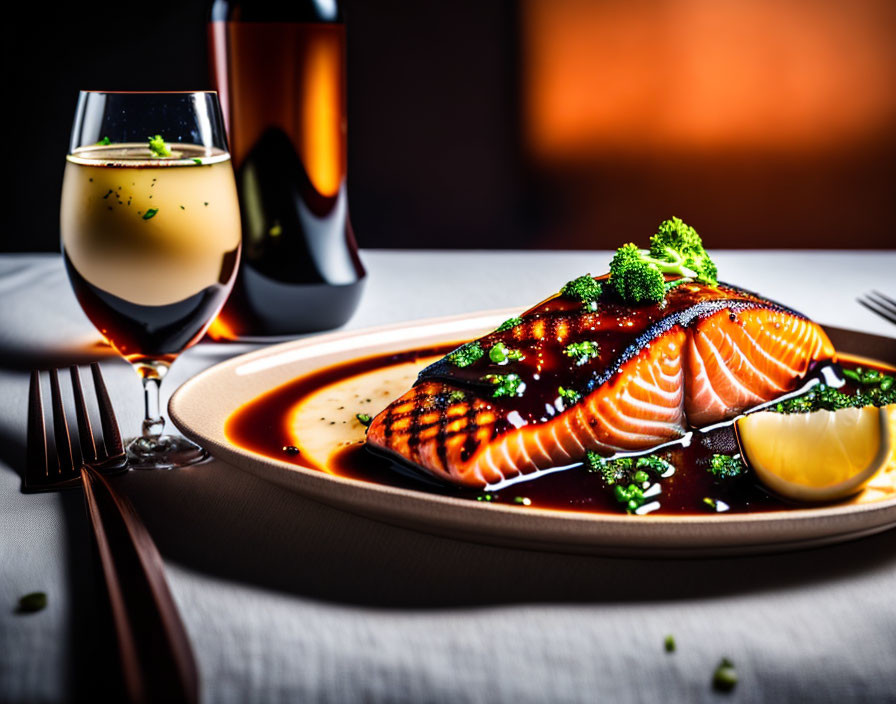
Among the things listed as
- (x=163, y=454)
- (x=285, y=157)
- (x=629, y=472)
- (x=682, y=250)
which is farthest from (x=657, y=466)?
(x=285, y=157)

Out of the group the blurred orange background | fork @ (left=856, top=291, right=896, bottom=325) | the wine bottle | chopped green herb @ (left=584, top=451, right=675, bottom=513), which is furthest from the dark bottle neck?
the blurred orange background

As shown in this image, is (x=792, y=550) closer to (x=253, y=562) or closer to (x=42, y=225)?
(x=253, y=562)

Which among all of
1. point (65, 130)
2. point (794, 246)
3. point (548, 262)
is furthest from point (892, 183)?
point (65, 130)

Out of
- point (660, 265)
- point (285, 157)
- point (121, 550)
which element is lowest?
point (121, 550)

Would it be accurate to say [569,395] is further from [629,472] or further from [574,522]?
[574,522]

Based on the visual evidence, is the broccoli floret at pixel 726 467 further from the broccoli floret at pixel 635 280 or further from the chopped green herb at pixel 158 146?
the chopped green herb at pixel 158 146

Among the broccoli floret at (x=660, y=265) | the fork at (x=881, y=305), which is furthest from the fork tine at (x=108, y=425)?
the fork at (x=881, y=305)
